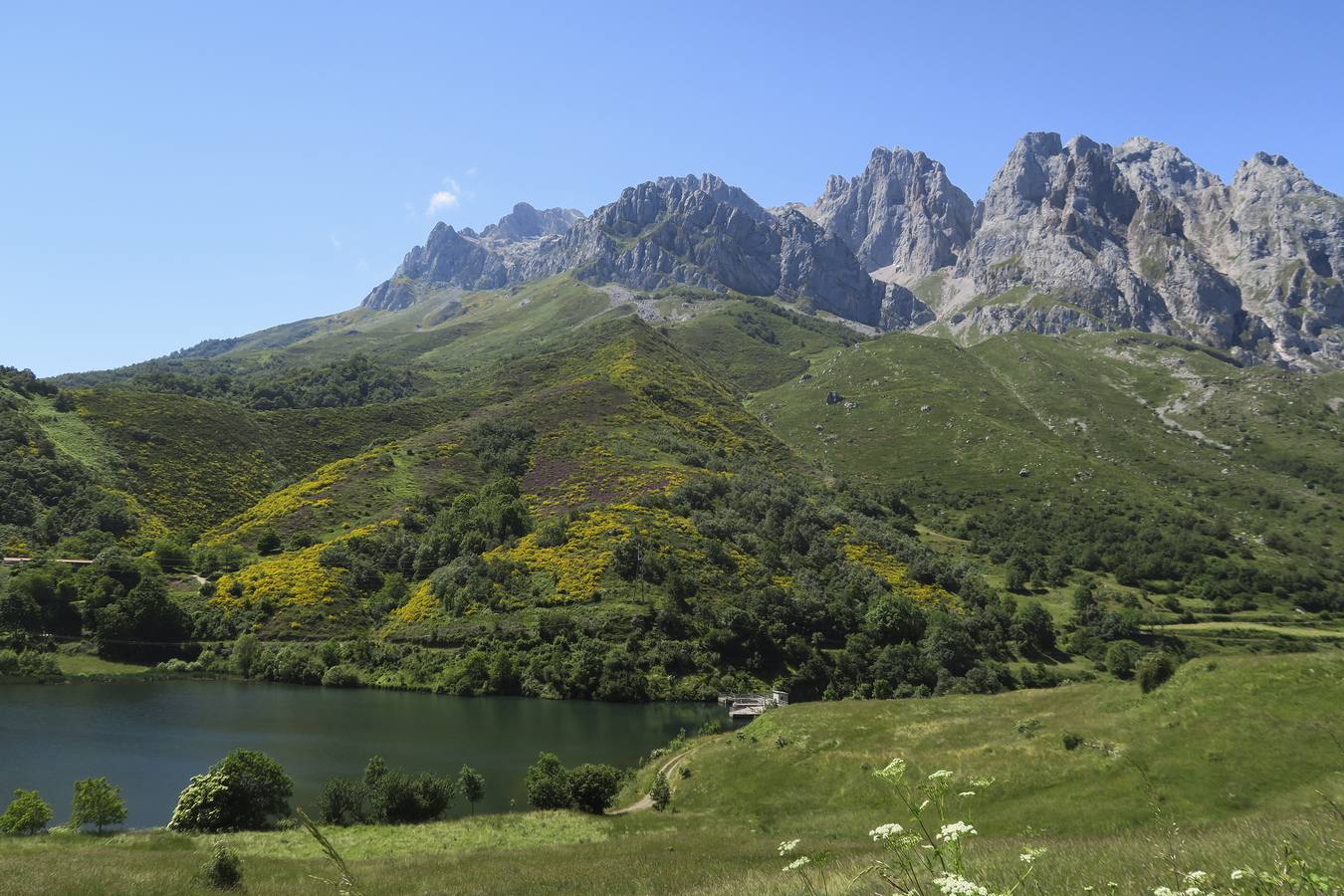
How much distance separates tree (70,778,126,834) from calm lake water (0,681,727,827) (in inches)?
366

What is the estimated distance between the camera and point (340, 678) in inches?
3649

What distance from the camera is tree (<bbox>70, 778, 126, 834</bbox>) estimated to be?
3500 cm

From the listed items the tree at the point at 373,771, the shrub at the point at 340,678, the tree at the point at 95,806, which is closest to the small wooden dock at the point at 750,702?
the tree at the point at 373,771

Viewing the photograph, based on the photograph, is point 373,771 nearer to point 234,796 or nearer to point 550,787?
point 234,796

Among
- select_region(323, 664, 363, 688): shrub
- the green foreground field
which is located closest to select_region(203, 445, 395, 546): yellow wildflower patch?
select_region(323, 664, 363, 688): shrub

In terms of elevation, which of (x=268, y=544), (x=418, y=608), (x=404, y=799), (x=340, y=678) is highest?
(x=268, y=544)

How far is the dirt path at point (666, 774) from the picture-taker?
46031mm

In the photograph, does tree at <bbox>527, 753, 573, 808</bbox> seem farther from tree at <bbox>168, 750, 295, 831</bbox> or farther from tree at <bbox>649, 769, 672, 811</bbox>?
tree at <bbox>168, 750, 295, 831</bbox>

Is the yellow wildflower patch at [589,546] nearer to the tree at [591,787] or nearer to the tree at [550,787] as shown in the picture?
the tree at [550,787]

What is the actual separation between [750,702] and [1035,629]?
2545 inches

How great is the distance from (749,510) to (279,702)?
3564 inches

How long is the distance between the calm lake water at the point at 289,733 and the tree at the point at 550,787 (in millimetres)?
4622

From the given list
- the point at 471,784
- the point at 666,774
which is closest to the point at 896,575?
the point at 666,774

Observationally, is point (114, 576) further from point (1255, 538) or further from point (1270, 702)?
point (1255, 538)
